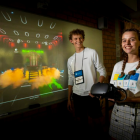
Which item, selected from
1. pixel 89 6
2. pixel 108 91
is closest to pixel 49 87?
pixel 108 91

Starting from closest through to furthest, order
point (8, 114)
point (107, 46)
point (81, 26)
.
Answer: point (8, 114) < point (81, 26) < point (107, 46)

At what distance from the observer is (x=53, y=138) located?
1.70m

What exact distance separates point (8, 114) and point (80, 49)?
1243mm

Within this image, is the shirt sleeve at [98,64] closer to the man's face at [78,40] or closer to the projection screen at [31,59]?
the man's face at [78,40]

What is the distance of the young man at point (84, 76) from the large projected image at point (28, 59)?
0.79ft

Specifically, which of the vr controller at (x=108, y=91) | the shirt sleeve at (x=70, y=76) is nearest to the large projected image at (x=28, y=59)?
the shirt sleeve at (x=70, y=76)

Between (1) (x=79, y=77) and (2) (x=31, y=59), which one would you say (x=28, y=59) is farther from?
(1) (x=79, y=77)

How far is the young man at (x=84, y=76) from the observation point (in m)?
1.58

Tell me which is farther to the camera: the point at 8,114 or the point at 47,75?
the point at 47,75

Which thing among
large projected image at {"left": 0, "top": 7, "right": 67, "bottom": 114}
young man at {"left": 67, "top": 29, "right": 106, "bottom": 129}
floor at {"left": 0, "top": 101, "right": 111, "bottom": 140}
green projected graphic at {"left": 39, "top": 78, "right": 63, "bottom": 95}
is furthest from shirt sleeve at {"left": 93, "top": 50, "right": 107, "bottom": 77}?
floor at {"left": 0, "top": 101, "right": 111, "bottom": 140}

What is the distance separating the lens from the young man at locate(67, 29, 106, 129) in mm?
1578

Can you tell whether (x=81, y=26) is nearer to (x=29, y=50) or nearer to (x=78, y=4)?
(x=78, y=4)

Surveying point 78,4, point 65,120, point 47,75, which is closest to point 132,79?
point 47,75

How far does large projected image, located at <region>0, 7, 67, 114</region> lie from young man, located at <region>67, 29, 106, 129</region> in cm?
24
